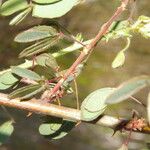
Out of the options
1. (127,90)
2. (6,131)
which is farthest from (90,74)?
(127,90)

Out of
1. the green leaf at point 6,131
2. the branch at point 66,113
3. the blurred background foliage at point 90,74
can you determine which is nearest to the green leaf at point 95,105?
the branch at point 66,113

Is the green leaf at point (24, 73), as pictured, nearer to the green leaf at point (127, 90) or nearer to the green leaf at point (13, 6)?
the green leaf at point (13, 6)

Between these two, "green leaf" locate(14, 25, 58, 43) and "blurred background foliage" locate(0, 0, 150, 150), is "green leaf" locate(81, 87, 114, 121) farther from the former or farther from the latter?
"blurred background foliage" locate(0, 0, 150, 150)

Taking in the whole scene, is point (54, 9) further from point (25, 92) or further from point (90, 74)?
point (90, 74)

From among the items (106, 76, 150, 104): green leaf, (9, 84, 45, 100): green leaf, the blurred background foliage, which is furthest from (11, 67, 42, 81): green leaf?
the blurred background foliage

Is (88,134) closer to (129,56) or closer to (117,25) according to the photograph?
(129,56)
